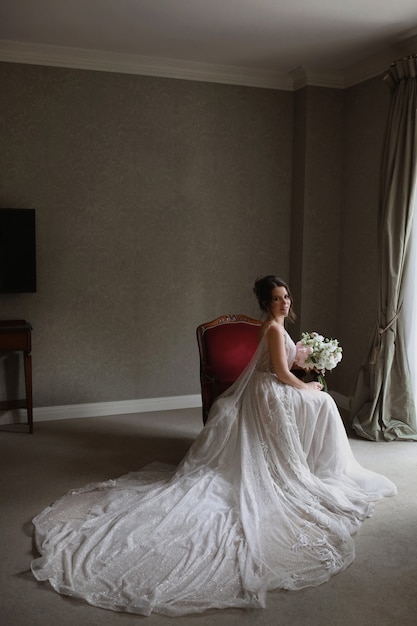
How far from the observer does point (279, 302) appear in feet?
A: 12.6

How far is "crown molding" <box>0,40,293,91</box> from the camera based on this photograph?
4.88 metres

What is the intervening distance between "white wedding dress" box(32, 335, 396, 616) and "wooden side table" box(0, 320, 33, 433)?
4.33ft

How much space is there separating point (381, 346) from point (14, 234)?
305 centimetres

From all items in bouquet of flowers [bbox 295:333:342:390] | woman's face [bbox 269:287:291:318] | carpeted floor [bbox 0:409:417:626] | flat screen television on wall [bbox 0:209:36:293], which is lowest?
carpeted floor [bbox 0:409:417:626]

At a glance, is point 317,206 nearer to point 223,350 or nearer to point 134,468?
point 223,350

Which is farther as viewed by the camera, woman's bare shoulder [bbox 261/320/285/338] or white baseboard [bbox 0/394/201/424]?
white baseboard [bbox 0/394/201/424]

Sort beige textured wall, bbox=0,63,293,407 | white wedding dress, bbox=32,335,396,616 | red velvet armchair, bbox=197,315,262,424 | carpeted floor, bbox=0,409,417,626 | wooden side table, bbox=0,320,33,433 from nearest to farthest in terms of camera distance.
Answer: carpeted floor, bbox=0,409,417,626, white wedding dress, bbox=32,335,396,616, red velvet armchair, bbox=197,315,262,424, wooden side table, bbox=0,320,33,433, beige textured wall, bbox=0,63,293,407

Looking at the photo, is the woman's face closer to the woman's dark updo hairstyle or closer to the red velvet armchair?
the woman's dark updo hairstyle

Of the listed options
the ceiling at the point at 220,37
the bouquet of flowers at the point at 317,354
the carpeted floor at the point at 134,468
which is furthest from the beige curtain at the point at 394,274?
the bouquet of flowers at the point at 317,354

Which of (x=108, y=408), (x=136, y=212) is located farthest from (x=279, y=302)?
(x=108, y=408)

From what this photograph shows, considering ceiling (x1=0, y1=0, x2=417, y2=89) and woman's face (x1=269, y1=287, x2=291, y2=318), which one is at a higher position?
ceiling (x1=0, y1=0, x2=417, y2=89)

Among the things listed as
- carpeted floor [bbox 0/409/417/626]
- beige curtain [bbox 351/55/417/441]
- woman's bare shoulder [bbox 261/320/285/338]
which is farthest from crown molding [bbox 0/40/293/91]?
carpeted floor [bbox 0/409/417/626]

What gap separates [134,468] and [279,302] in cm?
150

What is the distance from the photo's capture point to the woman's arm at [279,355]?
376 cm
